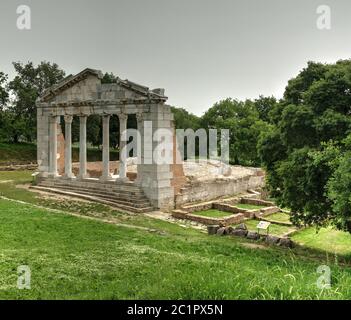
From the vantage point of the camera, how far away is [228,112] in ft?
215

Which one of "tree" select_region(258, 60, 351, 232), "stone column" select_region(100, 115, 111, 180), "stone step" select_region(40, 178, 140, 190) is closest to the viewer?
"tree" select_region(258, 60, 351, 232)

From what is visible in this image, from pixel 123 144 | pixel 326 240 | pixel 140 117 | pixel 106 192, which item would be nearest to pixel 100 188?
pixel 106 192

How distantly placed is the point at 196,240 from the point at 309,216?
4.90m

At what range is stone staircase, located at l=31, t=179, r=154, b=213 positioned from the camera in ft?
86.3

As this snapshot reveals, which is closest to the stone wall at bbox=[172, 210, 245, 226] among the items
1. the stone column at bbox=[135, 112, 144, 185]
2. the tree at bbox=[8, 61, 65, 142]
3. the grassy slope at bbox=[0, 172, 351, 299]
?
the grassy slope at bbox=[0, 172, 351, 299]

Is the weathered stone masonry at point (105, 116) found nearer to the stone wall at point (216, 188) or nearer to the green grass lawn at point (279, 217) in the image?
the stone wall at point (216, 188)

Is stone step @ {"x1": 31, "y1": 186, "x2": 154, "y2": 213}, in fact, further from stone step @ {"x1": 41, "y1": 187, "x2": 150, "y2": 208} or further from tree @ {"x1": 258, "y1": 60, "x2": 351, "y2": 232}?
tree @ {"x1": 258, "y1": 60, "x2": 351, "y2": 232}

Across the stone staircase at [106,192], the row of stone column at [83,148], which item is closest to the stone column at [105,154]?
the row of stone column at [83,148]

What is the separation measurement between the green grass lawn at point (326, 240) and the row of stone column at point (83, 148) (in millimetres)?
11312

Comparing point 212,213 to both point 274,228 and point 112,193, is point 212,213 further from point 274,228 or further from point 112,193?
point 112,193

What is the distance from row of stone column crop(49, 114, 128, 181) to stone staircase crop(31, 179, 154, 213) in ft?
1.89

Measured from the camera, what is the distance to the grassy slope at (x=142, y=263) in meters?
9.50
